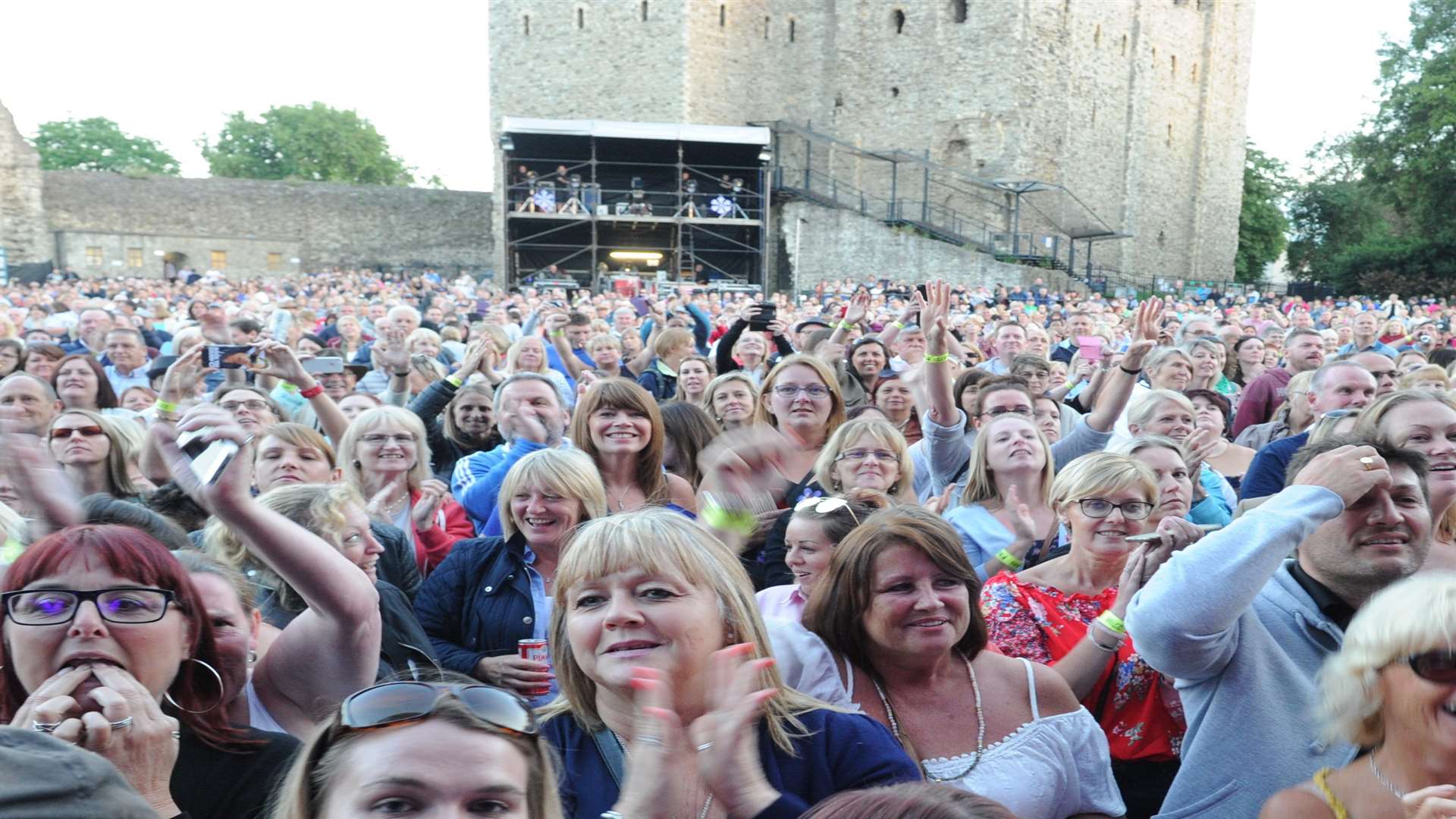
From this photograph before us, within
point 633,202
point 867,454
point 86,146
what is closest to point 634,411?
point 867,454

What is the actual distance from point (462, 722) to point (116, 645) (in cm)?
71

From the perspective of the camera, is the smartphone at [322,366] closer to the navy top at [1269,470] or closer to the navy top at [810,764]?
the navy top at [810,764]

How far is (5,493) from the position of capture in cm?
372

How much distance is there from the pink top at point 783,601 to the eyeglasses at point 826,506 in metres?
0.20

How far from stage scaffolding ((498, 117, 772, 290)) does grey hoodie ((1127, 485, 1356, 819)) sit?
82.1ft

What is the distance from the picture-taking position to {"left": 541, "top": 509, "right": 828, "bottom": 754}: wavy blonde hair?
6.59 feet

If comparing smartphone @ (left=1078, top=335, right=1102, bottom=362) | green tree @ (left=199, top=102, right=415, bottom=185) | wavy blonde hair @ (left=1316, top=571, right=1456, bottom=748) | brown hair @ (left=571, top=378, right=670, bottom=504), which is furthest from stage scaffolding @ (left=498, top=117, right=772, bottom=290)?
green tree @ (left=199, top=102, right=415, bottom=185)

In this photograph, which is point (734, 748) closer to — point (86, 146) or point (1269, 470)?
point (1269, 470)

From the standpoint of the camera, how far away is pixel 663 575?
6.58 ft

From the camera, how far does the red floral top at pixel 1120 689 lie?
2.72m

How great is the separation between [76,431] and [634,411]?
76.7 inches

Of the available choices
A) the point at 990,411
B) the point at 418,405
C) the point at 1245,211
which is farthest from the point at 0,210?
the point at 1245,211

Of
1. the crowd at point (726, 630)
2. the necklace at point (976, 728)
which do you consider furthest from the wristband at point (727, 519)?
the necklace at point (976, 728)

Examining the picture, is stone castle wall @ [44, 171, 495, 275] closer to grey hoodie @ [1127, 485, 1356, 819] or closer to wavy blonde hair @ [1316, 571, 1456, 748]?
grey hoodie @ [1127, 485, 1356, 819]
